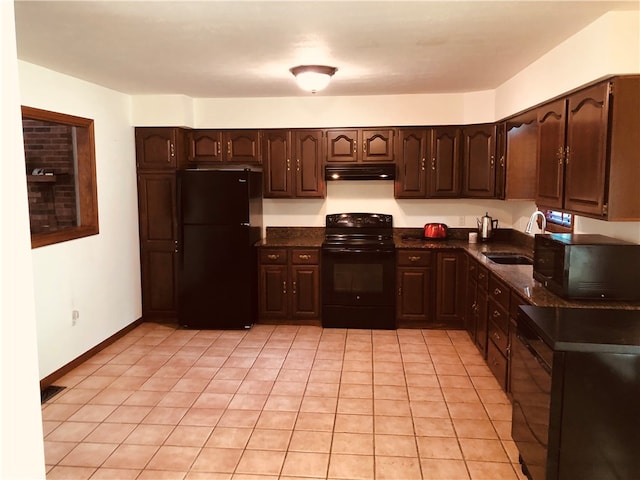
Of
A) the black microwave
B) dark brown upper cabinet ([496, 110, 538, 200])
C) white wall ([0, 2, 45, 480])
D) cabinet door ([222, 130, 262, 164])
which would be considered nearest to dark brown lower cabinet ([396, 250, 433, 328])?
dark brown upper cabinet ([496, 110, 538, 200])

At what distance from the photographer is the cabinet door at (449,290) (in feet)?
16.7

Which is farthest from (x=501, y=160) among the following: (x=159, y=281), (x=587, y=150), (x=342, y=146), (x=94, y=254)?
(x=94, y=254)

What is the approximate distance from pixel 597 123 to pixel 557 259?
0.81 metres

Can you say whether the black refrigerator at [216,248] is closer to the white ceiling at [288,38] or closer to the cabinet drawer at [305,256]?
the cabinet drawer at [305,256]

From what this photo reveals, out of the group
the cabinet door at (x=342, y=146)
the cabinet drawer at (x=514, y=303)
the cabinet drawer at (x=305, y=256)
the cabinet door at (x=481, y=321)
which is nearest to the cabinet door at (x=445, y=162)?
the cabinet door at (x=342, y=146)

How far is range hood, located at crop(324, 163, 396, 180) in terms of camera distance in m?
5.31

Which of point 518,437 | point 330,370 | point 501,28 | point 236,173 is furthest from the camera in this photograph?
point 236,173

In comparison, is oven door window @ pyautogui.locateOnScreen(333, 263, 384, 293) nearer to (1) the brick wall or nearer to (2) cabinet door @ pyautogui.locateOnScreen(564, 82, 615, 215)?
(2) cabinet door @ pyautogui.locateOnScreen(564, 82, 615, 215)

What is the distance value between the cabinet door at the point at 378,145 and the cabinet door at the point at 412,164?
106 mm

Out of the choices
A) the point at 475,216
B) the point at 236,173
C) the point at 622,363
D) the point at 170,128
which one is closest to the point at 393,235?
the point at 475,216

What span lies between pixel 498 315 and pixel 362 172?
7.16ft

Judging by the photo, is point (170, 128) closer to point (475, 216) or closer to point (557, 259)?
point (475, 216)

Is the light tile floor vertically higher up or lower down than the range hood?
lower down

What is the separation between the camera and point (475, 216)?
18.5 ft
